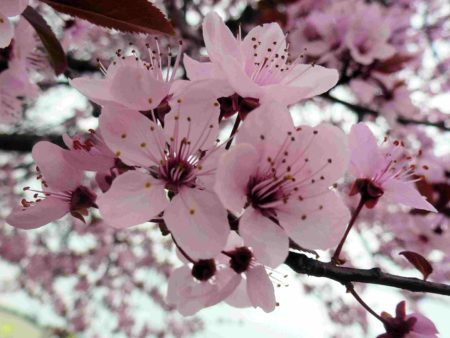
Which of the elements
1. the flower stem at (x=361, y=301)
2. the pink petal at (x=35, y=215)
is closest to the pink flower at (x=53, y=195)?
the pink petal at (x=35, y=215)

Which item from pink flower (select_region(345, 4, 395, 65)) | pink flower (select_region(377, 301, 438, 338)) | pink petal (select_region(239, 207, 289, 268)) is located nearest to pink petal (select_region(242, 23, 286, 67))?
pink petal (select_region(239, 207, 289, 268))

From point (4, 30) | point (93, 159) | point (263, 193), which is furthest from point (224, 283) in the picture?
point (4, 30)

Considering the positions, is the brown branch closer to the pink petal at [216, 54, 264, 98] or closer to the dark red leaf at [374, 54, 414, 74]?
the dark red leaf at [374, 54, 414, 74]

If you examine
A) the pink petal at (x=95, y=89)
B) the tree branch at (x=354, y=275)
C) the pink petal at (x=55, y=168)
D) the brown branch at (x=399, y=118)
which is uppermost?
the pink petal at (x=95, y=89)

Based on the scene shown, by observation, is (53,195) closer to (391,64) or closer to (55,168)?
(55,168)

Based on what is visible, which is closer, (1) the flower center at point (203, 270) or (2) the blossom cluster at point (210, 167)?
(2) the blossom cluster at point (210, 167)

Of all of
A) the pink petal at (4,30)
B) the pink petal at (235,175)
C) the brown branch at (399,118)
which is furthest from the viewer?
the brown branch at (399,118)

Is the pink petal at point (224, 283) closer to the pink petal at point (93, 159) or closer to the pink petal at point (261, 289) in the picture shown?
the pink petal at point (261, 289)
